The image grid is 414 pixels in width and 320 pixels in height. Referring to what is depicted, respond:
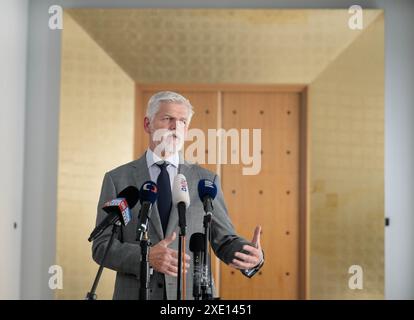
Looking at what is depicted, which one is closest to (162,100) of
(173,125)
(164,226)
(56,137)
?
(173,125)

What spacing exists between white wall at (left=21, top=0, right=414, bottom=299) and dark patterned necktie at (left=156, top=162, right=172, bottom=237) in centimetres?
231

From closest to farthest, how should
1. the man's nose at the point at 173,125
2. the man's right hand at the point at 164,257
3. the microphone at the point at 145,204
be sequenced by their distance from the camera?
the microphone at the point at 145,204 → the man's right hand at the point at 164,257 → the man's nose at the point at 173,125

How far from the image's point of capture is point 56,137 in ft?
15.8

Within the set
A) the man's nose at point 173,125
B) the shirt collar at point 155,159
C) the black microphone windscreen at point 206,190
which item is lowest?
the black microphone windscreen at point 206,190

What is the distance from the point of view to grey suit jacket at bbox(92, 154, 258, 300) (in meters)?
2.31

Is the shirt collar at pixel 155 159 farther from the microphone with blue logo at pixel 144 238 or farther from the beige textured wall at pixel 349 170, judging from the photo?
the beige textured wall at pixel 349 170

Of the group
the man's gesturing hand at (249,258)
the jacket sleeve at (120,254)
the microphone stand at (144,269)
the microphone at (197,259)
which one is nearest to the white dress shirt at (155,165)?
the jacket sleeve at (120,254)

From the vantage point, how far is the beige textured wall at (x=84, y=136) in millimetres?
4684

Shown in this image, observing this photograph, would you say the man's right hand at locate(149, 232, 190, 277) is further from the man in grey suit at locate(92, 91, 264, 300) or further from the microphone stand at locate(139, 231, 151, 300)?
the microphone stand at locate(139, 231, 151, 300)

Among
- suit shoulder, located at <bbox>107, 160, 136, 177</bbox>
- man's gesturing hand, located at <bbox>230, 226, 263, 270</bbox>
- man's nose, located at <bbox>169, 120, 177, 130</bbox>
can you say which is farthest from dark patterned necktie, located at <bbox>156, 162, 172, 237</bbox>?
man's gesturing hand, located at <bbox>230, 226, 263, 270</bbox>

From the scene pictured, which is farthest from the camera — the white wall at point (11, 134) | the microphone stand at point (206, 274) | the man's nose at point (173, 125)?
the white wall at point (11, 134)
